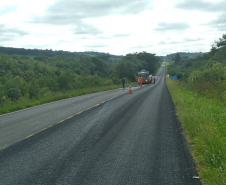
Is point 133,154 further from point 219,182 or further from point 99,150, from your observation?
point 219,182

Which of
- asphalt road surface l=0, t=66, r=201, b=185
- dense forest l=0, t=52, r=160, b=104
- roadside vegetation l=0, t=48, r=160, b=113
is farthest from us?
dense forest l=0, t=52, r=160, b=104

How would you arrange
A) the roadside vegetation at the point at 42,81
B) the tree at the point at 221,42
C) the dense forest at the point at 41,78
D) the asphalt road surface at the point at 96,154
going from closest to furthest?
the asphalt road surface at the point at 96,154 → the roadside vegetation at the point at 42,81 → the dense forest at the point at 41,78 → the tree at the point at 221,42

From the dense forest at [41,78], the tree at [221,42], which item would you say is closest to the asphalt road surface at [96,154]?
the dense forest at [41,78]

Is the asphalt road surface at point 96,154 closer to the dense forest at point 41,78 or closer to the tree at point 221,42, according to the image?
the dense forest at point 41,78

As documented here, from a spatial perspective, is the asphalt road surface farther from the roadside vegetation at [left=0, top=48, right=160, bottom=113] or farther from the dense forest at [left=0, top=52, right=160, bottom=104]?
the dense forest at [left=0, top=52, right=160, bottom=104]

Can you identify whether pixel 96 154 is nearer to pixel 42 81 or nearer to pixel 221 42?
pixel 42 81

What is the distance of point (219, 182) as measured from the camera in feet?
14.4

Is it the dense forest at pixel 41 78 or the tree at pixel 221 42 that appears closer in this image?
the dense forest at pixel 41 78

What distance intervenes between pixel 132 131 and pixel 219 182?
14.6 feet

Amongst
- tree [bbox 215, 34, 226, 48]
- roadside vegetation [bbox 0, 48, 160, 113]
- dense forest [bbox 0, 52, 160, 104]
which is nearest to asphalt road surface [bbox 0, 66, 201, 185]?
roadside vegetation [bbox 0, 48, 160, 113]

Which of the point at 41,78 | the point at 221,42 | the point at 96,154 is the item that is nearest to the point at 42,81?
the point at 41,78

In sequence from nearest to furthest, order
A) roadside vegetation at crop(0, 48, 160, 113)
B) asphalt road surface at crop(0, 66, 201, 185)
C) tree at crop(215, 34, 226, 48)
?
asphalt road surface at crop(0, 66, 201, 185) < roadside vegetation at crop(0, 48, 160, 113) < tree at crop(215, 34, 226, 48)

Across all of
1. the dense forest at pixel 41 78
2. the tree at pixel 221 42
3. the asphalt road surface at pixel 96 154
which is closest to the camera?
the asphalt road surface at pixel 96 154

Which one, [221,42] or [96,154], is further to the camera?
[221,42]
